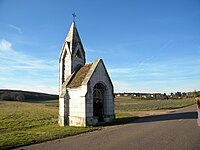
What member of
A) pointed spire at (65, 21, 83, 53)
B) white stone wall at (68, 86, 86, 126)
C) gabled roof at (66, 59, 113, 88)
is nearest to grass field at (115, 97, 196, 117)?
gabled roof at (66, 59, 113, 88)

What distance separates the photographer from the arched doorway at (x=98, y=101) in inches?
707

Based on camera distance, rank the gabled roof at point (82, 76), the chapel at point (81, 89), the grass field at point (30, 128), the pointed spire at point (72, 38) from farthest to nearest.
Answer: the pointed spire at point (72, 38)
the gabled roof at point (82, 76)
the chapel at point (81, 89)
the grass field at point (30, 128)

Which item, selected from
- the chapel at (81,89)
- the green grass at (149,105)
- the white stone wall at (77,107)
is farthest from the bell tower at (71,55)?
the green grass at (149,105)

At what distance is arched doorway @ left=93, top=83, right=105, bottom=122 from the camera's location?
59.0 feet

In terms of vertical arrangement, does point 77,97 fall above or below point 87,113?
above

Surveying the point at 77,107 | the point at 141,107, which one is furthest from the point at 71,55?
the point at 141,107

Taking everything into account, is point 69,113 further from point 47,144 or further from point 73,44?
point 47,144

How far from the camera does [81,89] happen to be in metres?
16.3

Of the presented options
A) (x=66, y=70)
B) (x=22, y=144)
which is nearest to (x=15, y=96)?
(x=66, y=70)

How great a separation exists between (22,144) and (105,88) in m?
10.3

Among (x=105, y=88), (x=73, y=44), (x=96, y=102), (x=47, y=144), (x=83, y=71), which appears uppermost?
(x=73, y=44)

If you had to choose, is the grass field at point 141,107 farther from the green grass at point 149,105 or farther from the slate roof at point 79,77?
the slate roof at point 79,77

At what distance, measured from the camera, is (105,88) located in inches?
716

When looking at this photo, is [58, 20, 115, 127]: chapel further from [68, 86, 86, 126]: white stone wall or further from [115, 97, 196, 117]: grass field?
[115, 97, 196, 117]: grass field
